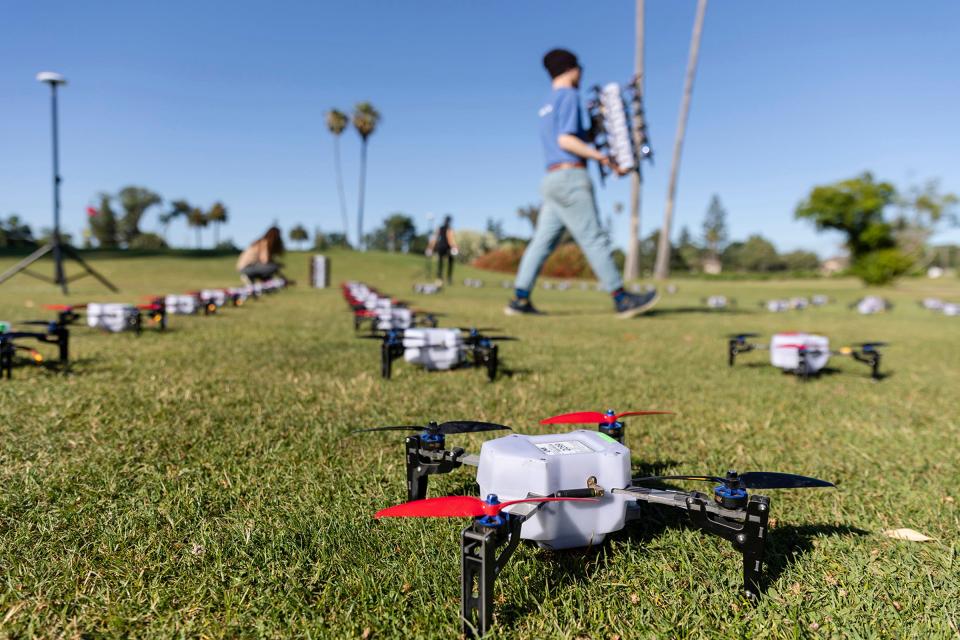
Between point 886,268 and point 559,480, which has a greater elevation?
point 886,268

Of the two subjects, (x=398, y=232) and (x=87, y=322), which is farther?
(x=398, y=232)

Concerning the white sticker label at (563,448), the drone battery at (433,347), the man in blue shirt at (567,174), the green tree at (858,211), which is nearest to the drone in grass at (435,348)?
the drone battery at (433,347)

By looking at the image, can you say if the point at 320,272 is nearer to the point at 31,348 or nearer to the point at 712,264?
the point at 31,348

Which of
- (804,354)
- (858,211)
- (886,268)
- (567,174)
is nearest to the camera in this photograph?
(804,354)

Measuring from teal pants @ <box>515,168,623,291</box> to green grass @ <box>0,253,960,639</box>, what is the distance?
5664 millimetres

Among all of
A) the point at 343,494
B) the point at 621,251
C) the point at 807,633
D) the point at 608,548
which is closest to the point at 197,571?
the point at 343,494

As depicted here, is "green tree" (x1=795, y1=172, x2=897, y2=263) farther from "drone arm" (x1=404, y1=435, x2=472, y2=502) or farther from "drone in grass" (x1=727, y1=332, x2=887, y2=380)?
"drone arm" (x1=404, y1=435, x2=472, y2=502)

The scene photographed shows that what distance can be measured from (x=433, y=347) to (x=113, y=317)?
4.73m

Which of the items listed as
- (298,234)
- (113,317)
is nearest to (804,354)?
(113,317)

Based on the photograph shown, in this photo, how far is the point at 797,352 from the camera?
537 cm

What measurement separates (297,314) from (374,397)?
7113mm

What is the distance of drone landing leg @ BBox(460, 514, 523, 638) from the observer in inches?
57.0

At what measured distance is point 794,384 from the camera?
529cm

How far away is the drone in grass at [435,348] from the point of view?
15.8ft
